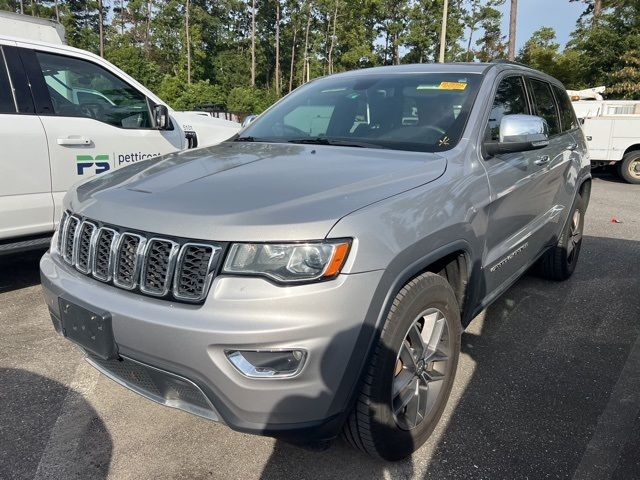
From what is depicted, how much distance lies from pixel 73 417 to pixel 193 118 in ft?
13.8

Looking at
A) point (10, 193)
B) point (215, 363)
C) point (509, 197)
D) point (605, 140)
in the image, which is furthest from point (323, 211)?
point (605, 140)

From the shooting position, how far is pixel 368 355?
1925mm

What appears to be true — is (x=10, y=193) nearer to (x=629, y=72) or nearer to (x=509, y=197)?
(x=509, y=197)

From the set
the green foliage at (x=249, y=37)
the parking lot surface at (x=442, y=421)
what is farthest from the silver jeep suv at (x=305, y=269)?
the green foliage at (x=249, y=37)

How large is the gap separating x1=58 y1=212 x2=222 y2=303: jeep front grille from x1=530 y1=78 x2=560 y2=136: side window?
3.01m

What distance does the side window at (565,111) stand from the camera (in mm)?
4520

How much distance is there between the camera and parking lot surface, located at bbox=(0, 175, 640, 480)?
2303 millimetres

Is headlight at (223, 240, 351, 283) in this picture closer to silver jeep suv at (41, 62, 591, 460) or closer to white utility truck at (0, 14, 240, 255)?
silver jeep suv at (41, 62, 591, 460)

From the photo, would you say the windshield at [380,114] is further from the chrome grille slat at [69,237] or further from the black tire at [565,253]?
the black tire at [565,253]

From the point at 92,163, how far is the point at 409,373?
345 cm

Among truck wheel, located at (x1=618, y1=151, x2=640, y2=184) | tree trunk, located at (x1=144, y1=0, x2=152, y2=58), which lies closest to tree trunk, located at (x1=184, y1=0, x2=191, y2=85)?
tree trunk, located at (x1=144, y1=0, x2=152, y2=58)

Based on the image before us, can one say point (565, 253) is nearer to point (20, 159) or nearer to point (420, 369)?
point (420, 369)

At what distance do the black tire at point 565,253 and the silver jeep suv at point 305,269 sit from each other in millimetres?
1682

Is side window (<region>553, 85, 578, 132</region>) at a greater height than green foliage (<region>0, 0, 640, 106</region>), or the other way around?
green foliage (<region>0, 0, 640, 106</region>)
